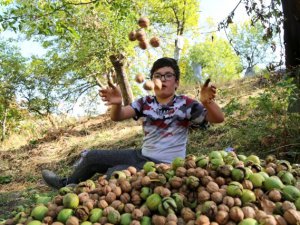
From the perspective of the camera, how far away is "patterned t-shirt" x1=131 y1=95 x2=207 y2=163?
3697mm

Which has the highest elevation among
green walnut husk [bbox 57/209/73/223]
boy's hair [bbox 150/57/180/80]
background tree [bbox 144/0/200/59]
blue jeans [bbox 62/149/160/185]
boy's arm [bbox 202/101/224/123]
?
background tree [bbox 144/0/200/59]

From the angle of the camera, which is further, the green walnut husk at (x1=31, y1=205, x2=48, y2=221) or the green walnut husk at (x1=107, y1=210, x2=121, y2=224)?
the green walnut husk at (x1=31, y1=205, x2=48, y2=221)

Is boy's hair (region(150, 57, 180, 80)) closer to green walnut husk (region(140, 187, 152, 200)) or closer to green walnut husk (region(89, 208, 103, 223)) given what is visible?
green walnut husk (region(140, 187, 152, 200))

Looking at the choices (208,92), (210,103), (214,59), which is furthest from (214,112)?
(214,59)

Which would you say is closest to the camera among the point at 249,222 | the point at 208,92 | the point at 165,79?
the point at 249,222

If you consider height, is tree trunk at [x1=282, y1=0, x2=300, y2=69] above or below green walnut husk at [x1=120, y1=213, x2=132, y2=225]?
above

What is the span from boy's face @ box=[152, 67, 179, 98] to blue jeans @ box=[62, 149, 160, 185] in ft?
2.07

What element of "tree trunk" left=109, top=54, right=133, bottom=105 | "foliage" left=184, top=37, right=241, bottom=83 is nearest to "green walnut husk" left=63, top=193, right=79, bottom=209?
"tree trunk" left=109, top=54, right=133, bottom=105

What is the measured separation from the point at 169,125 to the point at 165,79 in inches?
16.3

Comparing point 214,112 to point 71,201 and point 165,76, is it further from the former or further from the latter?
point 71,201

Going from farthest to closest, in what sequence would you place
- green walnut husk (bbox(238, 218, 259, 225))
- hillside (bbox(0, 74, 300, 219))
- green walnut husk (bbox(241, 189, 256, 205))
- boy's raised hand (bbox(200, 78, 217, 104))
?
hillside (bbox(0, 74, 300, 219))
boy's raised hand (bbox(200, 78, 217, 104))
green walnut husk (bbox(241, 189, 256, 205))
green walnut husk (bbox(238, 218, 259, 225))

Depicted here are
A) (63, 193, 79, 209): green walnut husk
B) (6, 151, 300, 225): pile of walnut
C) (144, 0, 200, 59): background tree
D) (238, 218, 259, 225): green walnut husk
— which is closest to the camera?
(238, 218, 259, 225): green walnut husk

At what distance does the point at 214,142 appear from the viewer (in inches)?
266

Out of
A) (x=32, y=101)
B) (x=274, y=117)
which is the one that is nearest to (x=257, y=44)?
(x=32, y=101)
